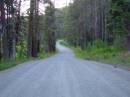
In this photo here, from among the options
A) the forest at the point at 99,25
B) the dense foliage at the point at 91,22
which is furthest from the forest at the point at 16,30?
the dense foliage at the point at 91,22

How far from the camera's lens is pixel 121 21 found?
32.9 metres

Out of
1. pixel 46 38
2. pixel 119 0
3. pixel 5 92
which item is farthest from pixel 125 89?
pixel 46 38

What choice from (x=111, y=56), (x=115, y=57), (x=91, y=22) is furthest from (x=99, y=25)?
(x=115, y=57)

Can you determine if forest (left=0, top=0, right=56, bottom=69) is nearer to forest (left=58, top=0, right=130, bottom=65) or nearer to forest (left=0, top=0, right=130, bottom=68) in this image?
forest (left=0, top=0, right=130, bottom=68)

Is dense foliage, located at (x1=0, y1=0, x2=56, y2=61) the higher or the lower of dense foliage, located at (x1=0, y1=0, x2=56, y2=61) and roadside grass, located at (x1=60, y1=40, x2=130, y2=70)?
the higher

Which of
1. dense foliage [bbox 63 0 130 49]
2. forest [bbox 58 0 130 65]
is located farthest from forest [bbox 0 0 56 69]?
dense foliage [bbox 63 0 130 49]

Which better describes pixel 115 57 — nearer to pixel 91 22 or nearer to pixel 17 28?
pixel 17 28

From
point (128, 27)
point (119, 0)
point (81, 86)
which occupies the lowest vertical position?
point (81, 86)

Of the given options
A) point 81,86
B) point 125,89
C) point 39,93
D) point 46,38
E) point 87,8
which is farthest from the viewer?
point 46,38

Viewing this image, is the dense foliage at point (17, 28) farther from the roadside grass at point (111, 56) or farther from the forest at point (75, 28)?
the roadside grass at point (111, 56)

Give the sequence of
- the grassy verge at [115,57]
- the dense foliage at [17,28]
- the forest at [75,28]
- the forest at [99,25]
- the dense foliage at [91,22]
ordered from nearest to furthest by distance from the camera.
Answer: the grassy verge at [115,57] → the forest at [75,28] → the forest at [99,25] → the dense foliage at [17,28] → the dense foliage at [91,22]

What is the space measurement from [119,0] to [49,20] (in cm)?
4366

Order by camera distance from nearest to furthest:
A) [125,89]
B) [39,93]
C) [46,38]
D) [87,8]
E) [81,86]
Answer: [39,93] < [125,89] < [81,86] < [87,8] < [46,38]

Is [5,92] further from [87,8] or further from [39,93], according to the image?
[87,8]
